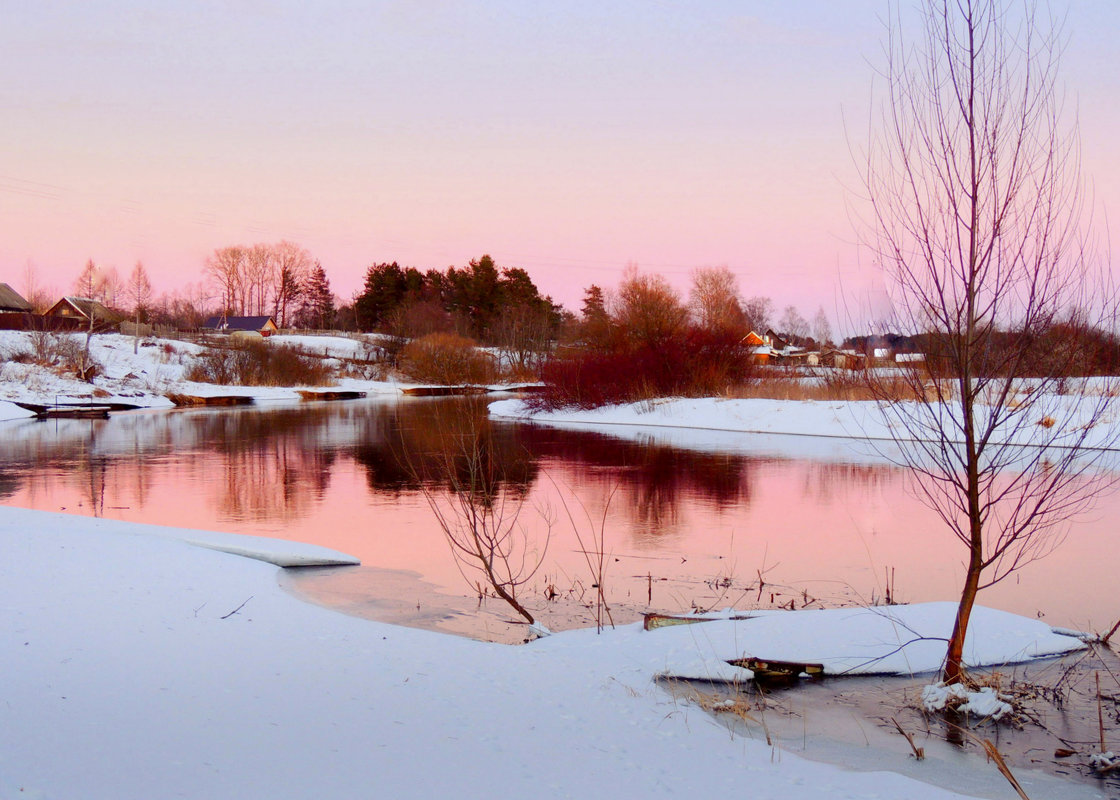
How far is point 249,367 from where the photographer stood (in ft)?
181

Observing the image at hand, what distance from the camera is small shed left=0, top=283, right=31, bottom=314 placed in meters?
61.9

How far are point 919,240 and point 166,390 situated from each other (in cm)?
4970

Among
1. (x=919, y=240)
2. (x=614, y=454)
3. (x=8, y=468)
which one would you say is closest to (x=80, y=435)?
(x=8, y=468)

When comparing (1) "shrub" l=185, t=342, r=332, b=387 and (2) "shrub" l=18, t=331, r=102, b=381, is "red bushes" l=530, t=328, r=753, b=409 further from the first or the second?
(1) "shrub" l=185, t=342, r=332, b=387

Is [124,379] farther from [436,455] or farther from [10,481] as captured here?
[436,455]

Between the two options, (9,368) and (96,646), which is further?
(9,368)

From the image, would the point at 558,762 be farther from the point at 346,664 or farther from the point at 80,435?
the point at 80,435

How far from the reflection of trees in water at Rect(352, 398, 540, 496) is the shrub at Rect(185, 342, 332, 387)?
82.4ft

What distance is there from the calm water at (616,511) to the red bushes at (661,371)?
32.3 feet

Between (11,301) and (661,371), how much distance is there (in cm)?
5313

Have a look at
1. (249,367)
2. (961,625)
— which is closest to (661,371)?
(961,625)

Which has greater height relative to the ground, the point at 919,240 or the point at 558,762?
the point at 919,240

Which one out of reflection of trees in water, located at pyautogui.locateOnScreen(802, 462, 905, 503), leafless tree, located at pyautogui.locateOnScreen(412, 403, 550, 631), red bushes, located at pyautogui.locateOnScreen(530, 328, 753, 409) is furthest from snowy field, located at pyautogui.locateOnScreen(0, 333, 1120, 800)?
red bushes, located at pyautogui.locateOnScreen(530, 328, 753, 409)

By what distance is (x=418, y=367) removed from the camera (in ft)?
208
